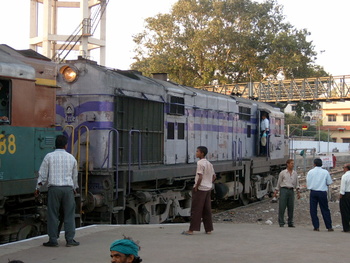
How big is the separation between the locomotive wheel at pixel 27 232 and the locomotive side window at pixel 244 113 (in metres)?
9.86

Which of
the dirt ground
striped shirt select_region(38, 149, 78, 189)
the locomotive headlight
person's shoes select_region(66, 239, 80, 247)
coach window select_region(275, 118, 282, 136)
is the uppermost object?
the locomotive headlight

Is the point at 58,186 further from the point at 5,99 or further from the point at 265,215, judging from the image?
the point at 265,215

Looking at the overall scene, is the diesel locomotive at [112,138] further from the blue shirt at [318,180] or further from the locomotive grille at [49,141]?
the blue shirt at [318,180]

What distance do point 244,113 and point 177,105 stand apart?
4997 millimetres

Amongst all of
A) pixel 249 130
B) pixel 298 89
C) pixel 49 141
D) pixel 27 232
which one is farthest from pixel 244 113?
pixel 298 89

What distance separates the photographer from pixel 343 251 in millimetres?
7621

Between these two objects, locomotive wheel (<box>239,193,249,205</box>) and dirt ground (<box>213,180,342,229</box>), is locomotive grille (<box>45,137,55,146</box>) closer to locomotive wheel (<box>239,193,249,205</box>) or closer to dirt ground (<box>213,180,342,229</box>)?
dirt ground (<box>213,180,342,229</box>)

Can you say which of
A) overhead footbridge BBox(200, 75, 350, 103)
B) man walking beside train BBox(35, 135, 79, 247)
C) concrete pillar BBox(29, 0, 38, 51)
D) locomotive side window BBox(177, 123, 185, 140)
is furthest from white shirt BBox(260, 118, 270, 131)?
concrete pillar BBox(29, 0, 38, 51)

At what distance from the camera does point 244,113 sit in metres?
16.9

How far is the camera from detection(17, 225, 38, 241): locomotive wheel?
7812 millimetres

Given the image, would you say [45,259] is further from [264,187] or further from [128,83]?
[264,187]

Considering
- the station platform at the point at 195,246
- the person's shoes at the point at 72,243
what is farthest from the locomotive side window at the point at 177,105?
the person's shoes at the point at 72,243

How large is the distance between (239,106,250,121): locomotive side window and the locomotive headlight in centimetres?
770

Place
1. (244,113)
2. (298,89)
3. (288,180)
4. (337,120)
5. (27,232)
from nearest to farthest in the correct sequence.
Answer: (27,232) < (288,180) < (244,113) < (298,89) < (337,120)
